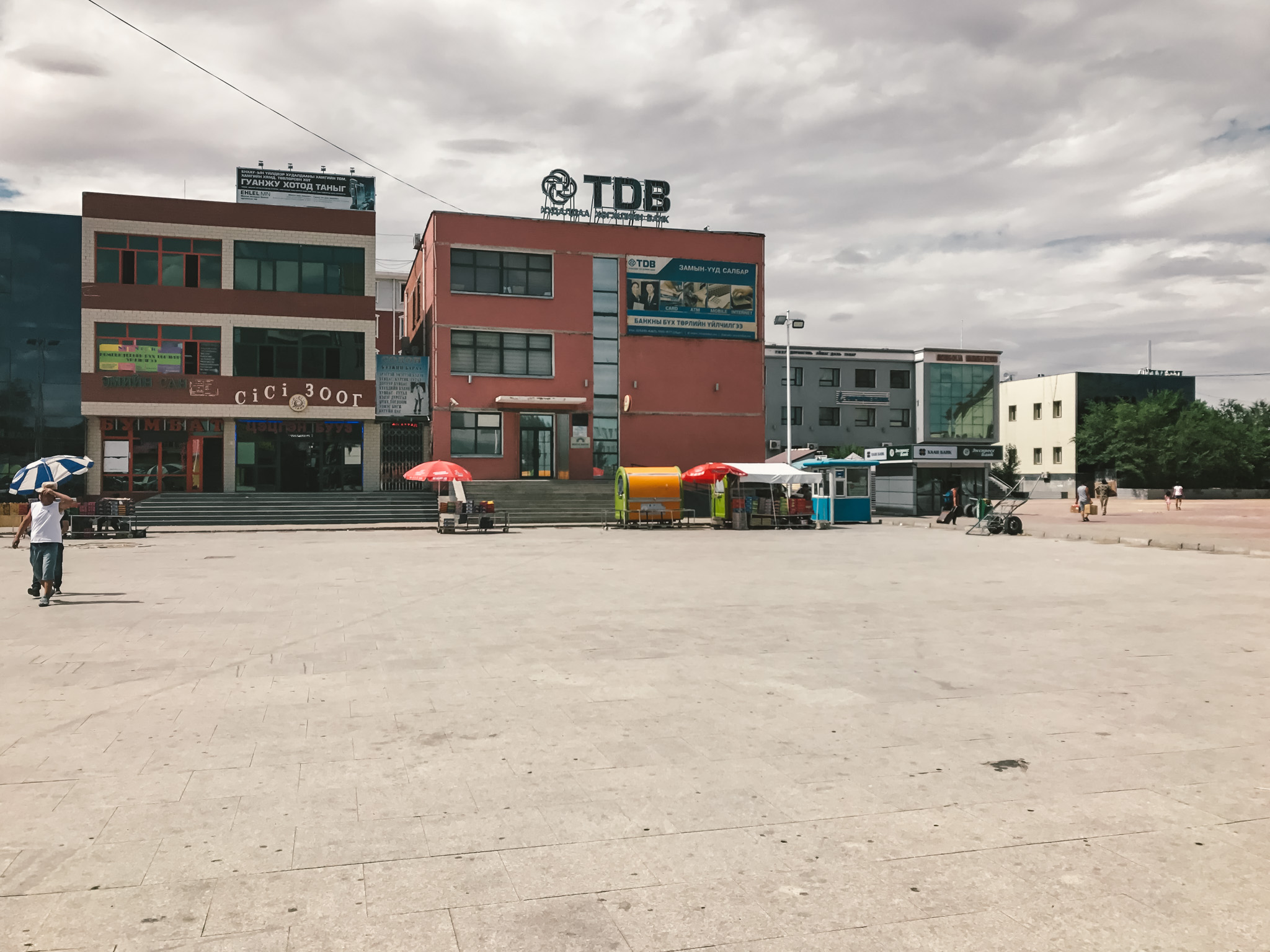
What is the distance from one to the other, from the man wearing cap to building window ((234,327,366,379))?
26.5m

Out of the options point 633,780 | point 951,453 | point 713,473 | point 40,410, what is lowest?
point 633,780

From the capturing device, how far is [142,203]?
37.7 meters

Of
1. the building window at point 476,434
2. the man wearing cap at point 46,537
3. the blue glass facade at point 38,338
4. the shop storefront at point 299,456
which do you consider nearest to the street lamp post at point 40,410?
the blue glass facade at point 38,338

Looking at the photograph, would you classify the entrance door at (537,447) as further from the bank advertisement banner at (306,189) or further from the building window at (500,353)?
the bank advertisement banner at (306,189)

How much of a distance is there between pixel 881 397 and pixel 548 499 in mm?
46642

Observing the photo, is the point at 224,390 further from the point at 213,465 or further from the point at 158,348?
the point at 213,465

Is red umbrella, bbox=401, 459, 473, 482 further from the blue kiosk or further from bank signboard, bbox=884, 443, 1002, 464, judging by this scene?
bank signboard, bbox=884, 443, 1002, 464

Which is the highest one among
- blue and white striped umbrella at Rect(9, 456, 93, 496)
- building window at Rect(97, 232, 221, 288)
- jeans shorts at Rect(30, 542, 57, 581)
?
building window at Rect(97, 232, 221, 288)

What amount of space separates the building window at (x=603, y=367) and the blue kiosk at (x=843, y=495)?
404 inches

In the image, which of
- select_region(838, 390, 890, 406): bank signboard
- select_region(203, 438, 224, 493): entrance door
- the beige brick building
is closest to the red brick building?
the beige brick building

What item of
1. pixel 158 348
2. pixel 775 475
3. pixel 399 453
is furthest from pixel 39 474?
pixel 775 475

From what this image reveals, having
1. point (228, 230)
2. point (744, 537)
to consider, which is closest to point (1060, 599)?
point (744, 537)

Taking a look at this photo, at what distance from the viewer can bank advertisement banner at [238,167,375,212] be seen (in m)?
40.8

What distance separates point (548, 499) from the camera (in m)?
38.1
